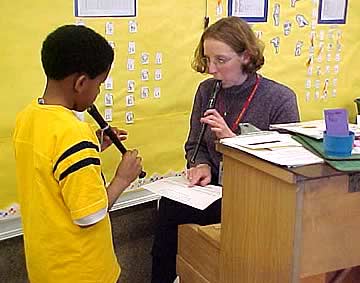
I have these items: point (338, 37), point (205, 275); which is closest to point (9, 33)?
point (205, 275)

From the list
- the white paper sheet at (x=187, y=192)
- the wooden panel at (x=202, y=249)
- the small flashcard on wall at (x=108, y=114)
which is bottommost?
the wooden panel at (x=202, y=249)

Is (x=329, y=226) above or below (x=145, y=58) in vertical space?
below

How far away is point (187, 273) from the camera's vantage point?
1.61 m

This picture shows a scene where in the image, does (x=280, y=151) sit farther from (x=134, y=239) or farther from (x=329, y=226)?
(x=134, y=239)

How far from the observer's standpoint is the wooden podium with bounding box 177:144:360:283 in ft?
3.72

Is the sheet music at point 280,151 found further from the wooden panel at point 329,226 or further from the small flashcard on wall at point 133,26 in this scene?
the small flashcard on wall at point 133,26

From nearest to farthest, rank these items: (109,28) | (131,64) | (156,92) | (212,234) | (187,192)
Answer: (212,234) < (187,192) < (109,28) < (131,64) < (156,92)

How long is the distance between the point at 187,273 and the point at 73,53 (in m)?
0.71

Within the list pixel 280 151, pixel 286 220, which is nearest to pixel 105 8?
pixel 280 151

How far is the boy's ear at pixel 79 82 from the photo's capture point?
1335mm

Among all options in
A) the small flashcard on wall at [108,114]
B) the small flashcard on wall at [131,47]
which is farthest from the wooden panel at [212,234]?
the small flashcard on wall at [131,47]

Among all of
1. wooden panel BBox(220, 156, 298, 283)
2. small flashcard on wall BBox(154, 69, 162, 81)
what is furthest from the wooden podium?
small flashcard on wall BBox(154, 69, 162, 81)

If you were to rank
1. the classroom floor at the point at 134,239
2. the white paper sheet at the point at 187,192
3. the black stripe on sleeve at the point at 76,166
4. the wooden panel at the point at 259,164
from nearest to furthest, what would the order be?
the wooden panel at the point at 259,164, the black stripe on sleeve at the point at 76,166, the white paper sheet at the point at 187,192, the classroom floor at the point at 134,239

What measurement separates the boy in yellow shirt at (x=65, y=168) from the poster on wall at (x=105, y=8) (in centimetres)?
72
